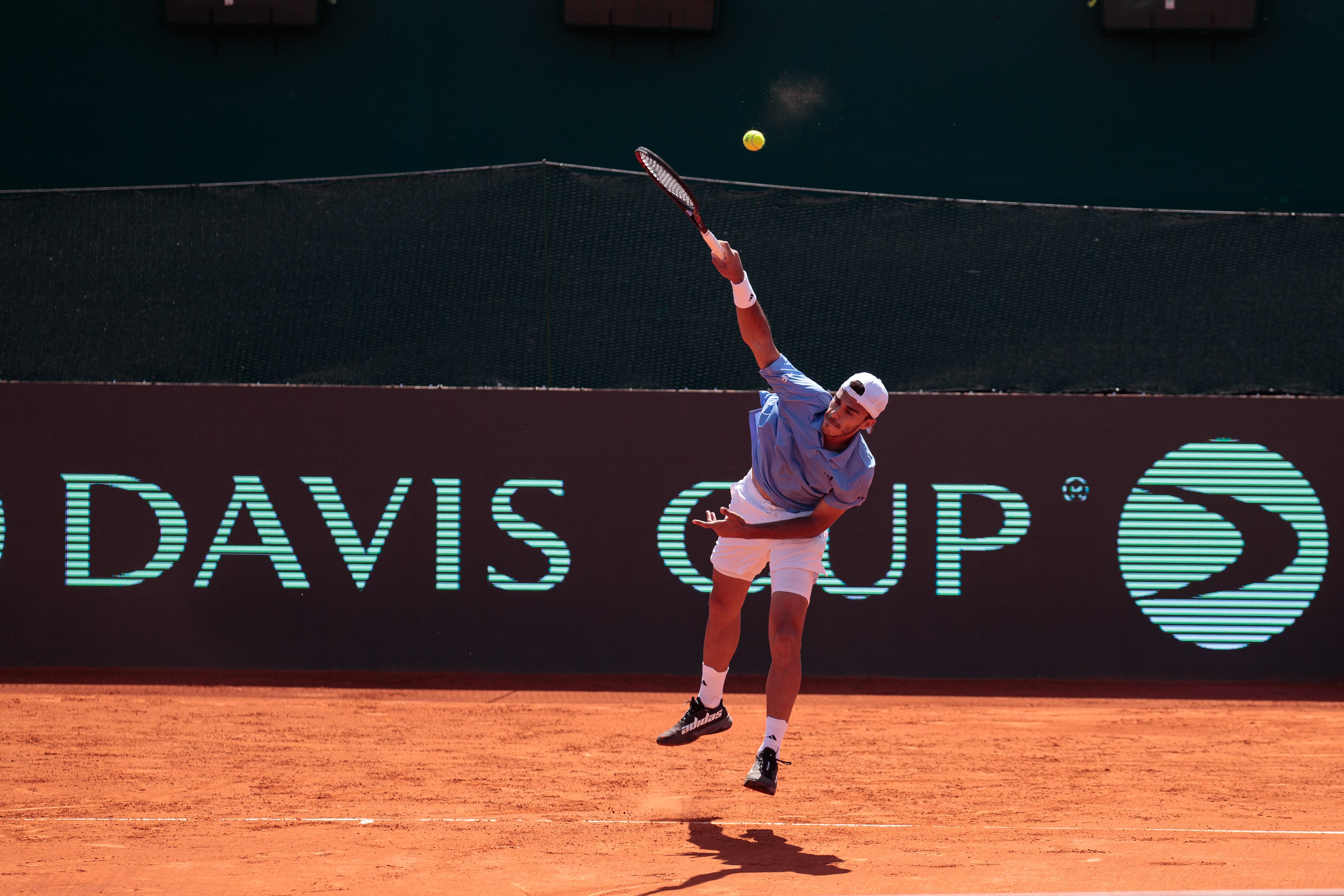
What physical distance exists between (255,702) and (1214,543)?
6337 mm

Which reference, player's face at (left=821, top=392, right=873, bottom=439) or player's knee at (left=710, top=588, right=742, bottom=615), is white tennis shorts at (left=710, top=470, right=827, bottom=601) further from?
player's face at (left=821, top=392, right=873, bottom=439)

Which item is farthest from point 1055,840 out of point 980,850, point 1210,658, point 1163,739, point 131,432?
point 131,432

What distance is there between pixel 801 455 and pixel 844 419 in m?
0.32

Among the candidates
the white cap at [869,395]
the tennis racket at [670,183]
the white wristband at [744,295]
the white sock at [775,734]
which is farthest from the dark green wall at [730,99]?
the white sock at [775,734]

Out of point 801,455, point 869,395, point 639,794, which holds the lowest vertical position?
point 639,794

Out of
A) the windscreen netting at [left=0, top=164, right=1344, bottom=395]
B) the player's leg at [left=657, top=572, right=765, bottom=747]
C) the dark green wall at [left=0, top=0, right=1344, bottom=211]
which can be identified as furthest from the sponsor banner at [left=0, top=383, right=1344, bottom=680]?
the dark green wall at [left=0, top=0, right=1344, bottom=211]

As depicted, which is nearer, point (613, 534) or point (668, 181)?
point (668, 181)

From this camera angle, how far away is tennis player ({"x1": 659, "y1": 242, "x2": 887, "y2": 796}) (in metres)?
5.05

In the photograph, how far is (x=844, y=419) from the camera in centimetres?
498

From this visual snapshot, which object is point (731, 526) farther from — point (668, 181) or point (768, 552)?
point (668, 181)

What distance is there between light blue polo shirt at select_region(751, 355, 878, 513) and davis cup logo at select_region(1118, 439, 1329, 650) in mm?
4309

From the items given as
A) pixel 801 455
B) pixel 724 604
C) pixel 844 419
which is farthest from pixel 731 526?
pixel 844 419

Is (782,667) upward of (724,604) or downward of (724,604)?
downward

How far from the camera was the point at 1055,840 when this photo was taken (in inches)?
189
